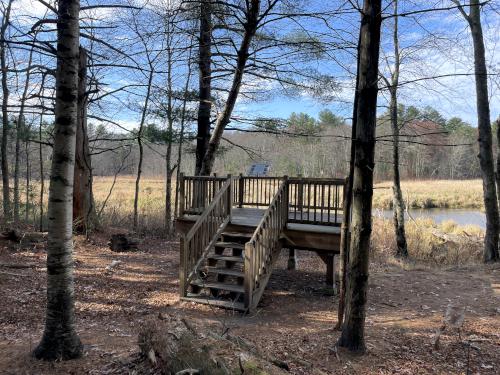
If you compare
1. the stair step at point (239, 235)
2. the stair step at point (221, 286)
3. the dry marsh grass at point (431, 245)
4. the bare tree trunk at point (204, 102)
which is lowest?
the dry marsh grass at point (431, 245)

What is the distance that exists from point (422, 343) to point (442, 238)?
1156cm

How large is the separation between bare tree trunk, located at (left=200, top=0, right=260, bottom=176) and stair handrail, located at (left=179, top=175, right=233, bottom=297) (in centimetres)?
271

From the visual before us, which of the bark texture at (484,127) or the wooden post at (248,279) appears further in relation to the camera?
the bark texture at (484,127)

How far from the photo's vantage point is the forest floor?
13.8 ft

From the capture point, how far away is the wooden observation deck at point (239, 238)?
702 centimetres

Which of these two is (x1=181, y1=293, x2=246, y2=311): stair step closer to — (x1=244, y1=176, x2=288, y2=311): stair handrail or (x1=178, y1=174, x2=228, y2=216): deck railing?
(x1=244, y1=176, x2=288, y2=311): stair handrail

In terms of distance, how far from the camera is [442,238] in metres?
15.4

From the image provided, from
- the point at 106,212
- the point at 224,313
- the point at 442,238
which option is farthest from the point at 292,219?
the point at 106,212

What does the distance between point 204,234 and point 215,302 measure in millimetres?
1304

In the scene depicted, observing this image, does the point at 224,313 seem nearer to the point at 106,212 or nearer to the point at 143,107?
the point at 143,107

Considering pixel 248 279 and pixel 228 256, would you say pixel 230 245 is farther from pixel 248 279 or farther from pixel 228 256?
pixel 248 279

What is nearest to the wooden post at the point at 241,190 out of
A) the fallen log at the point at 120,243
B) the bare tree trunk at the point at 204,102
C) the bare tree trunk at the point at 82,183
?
the bare tree trunk at the point at 204,102

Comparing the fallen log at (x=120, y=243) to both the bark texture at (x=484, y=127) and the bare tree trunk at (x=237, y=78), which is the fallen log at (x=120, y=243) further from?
the bark texture at (x=484, y=127)

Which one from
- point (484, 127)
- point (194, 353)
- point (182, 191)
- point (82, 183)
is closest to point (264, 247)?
point (182, 191)
